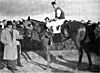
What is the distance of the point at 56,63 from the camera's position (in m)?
4.45

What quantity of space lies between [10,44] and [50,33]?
87 centimetres

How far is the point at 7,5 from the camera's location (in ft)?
14.9

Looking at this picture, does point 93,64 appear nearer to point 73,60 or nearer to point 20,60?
point 73,60

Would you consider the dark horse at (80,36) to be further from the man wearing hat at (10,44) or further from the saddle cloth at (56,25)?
the man wearing hat at (10,44)

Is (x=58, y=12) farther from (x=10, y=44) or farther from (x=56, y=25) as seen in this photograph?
(x=10, y=44)

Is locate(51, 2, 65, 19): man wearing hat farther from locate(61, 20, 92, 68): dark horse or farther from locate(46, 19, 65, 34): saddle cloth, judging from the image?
locate(61, 20, 92, 68): dark horse

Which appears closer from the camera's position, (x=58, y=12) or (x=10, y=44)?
(x=10, y=44)

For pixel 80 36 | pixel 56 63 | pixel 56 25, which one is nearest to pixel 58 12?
pixel 56 25

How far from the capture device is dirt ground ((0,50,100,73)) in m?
3.92

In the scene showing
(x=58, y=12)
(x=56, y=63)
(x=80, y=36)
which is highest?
(x=58, y=12)

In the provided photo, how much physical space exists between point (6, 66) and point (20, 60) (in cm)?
37

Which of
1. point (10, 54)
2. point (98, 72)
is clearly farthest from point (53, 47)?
point (98, 72)

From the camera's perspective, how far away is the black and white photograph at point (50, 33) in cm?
407

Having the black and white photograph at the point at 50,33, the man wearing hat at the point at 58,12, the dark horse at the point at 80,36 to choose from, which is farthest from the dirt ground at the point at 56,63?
the man wearing hat at the point at 58,12
